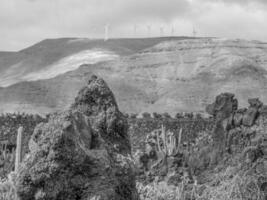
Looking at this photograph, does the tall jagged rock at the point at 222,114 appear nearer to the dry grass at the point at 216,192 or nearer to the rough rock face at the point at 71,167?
the dry grass at the point at 216,192

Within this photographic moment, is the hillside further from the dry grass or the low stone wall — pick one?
the dry grass

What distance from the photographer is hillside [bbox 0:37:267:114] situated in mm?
59344

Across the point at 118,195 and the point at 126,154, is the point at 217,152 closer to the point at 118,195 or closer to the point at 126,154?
the point at 126,154

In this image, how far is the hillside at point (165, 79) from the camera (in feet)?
195

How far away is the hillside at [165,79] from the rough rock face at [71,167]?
1940 inches

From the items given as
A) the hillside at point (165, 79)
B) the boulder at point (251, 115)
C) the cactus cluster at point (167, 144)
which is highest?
the boulder at point (251, 115)

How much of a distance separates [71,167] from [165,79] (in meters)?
66.7

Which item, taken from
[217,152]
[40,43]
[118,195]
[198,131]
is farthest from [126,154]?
[40,43]

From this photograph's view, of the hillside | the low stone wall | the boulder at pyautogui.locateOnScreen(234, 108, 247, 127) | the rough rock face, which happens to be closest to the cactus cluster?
the boulder at pyautogui.locateOnScreen(234, 108, 247, 127)

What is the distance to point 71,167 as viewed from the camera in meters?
4.02

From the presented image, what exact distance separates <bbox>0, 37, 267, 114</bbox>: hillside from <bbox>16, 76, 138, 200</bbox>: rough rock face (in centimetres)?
4927

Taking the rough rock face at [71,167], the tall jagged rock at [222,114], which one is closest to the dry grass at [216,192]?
the rough rock face at [71,167]

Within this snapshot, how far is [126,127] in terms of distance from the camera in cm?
560

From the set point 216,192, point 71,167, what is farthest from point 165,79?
point 71,167
